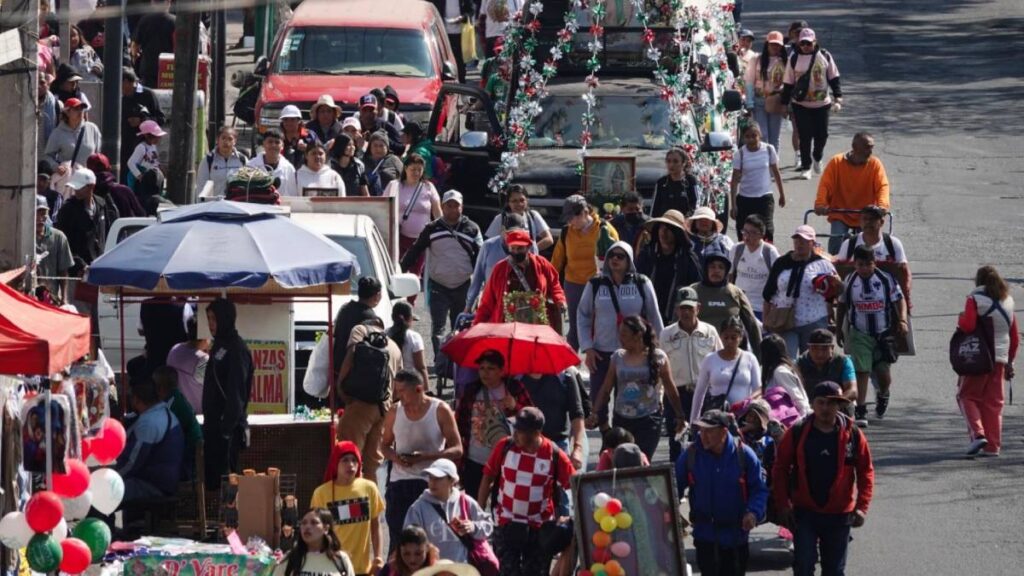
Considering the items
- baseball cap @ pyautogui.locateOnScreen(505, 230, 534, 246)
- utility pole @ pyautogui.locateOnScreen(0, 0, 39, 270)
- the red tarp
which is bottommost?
baseball cap @ pyautogui.locateOnScreen(505, 230, 534, 246)

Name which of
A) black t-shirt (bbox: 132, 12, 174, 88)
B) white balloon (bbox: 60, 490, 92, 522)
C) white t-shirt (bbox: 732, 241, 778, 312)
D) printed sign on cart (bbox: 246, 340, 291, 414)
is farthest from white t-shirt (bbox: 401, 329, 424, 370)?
black t-shirt (bbox: 132, 12, 174, 88)

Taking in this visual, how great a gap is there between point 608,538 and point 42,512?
11.7 ft

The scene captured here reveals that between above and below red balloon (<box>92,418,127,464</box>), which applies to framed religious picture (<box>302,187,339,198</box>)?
above

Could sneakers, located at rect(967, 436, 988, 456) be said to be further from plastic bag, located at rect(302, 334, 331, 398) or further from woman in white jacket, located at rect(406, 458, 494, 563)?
woman in white jacket, located at rect(406, 458, 494, 563)

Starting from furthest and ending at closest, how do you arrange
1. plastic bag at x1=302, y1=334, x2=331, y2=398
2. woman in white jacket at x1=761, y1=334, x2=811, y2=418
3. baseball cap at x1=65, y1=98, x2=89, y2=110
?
1. baseball cap at x1=65, y1=98, x2=89, y2=110
2. plastic bag at x1=302, y1=334, x2=331, y2=398
3. woman in white jacket at x1=761, y1=334, x2=811, y2=418

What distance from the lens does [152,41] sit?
2889cm

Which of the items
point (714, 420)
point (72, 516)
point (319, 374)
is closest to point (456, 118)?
point (319, 374)

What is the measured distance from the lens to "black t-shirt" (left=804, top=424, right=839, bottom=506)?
44.8 feet

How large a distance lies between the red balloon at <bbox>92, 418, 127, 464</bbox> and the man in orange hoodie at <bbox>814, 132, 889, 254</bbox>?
10286 mm

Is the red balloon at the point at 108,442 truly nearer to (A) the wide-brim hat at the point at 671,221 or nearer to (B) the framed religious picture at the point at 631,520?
(B) the framed religious picture at the point at 631,520

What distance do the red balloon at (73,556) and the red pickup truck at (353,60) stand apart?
15.1m

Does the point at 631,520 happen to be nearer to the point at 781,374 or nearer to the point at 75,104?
the point at 781,374

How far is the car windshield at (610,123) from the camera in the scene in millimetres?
22625

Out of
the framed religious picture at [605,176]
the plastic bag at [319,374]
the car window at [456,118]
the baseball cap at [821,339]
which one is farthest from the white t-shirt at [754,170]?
the plastic bag at [319,374]
